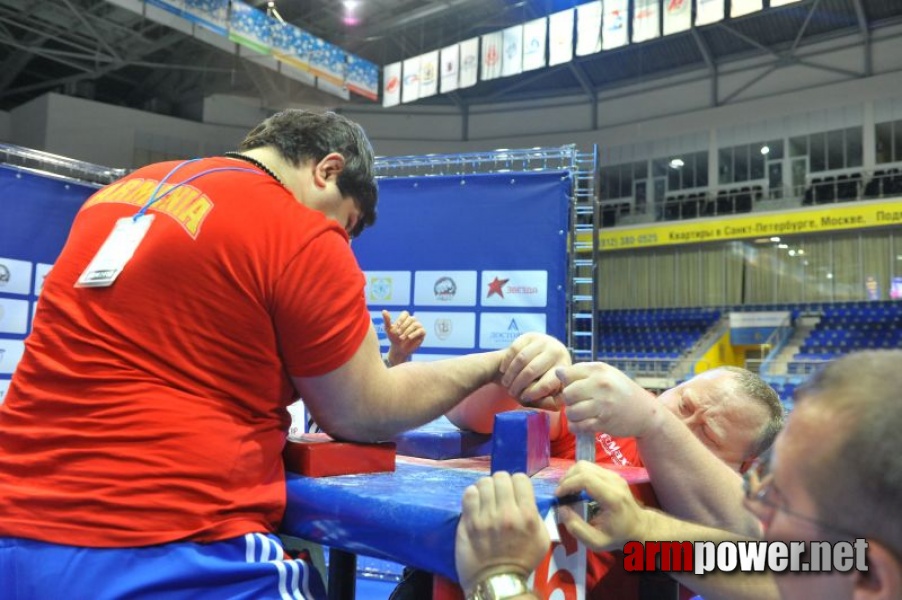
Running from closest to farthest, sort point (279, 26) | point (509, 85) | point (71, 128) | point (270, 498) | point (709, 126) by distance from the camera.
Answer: point (270, 498)
point (279, 26)
point (71, 128)
point (709, 126)
point (509, 85)

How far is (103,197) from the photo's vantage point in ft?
3.43

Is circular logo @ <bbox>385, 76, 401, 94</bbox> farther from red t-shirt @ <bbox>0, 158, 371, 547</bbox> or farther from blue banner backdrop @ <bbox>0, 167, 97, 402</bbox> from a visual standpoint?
red t-shirt @ <bbox>0, 158, 371, 547</bbox>

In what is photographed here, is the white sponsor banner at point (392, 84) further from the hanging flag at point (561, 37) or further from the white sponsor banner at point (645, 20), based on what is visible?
the white sponsor banner at point (645, 20)

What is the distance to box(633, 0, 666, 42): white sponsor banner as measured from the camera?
32.4 ft

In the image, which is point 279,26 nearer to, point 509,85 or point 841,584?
point 509,85

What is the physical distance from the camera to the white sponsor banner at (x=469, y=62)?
38.5 ft

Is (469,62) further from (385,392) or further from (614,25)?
(385,392)

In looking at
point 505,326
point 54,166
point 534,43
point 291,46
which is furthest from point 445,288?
point 534,43

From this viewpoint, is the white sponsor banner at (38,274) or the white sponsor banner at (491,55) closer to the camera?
the white sponsor banner at (38,274)

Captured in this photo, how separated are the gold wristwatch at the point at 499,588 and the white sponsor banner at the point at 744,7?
32.0 ft

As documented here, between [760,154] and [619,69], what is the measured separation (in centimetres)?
358

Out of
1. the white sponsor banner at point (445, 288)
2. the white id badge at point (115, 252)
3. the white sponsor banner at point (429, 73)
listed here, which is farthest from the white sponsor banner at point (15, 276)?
the white sponsor banner at point (429, 73)

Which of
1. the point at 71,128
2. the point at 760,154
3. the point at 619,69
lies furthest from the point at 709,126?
the point at 71,128

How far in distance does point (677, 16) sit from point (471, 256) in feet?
27.2
